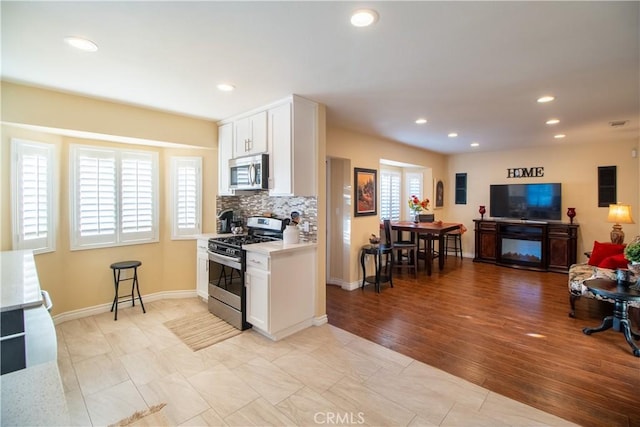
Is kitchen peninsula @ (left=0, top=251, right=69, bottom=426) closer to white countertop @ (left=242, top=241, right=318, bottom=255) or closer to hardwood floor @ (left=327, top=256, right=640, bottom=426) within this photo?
white countertop @ (left=242, top=241, right=318, bottom=255)

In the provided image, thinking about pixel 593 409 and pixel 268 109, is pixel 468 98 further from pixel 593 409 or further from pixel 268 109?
pixel 593 409

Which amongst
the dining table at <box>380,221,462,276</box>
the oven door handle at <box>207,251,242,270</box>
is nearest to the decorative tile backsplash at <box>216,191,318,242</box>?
the oven door handle at <box>207,251,242,270</box>

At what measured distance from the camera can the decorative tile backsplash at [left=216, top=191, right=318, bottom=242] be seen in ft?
11.5

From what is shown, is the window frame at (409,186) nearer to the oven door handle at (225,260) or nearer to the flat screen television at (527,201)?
the flat screen television at (527,201)

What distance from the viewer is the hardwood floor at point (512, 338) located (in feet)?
7.42

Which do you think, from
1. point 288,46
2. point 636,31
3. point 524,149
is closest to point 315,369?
point 288,46

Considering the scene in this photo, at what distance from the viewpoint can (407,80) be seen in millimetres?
2740

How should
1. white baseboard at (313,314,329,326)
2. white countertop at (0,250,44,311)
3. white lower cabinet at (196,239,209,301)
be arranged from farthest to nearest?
white lower cabinet at (196,239,209,301), white baseboard at (313,314,329,326), white countertop at (0,250,44,311)

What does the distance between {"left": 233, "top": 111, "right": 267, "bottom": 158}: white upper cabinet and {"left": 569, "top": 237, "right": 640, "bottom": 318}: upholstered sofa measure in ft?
13.8

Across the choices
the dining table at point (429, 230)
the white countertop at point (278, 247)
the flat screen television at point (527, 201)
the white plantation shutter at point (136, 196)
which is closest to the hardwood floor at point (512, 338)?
the dining table at point (429, 230)

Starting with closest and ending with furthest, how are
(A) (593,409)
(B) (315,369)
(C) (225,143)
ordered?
(A) (593,409)
(B) (315,369)
(C) (225,143)

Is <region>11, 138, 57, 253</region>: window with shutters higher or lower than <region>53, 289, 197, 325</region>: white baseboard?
higher

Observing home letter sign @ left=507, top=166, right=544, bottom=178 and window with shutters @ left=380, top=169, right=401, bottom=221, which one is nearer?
home letter sign @ left=507, top=166, right=544, bottom=178

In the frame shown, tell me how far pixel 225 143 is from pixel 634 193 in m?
7.17
